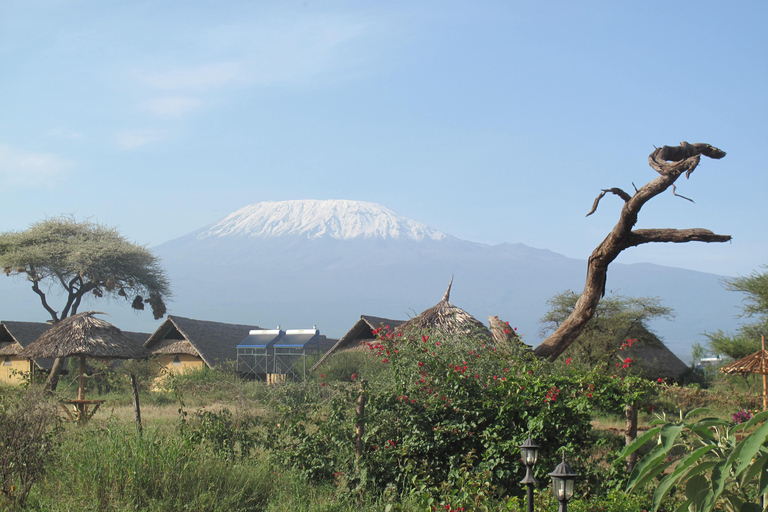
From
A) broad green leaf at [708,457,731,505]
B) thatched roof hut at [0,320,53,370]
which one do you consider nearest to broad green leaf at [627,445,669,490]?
broad green leaf at [708,457,731,505]

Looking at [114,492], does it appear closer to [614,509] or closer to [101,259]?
[614,509]

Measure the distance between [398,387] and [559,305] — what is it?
20104 mm

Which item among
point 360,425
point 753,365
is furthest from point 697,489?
point 753,365

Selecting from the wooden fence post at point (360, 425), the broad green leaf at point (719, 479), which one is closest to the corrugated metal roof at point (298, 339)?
the wooden fence post at point (360, 425)

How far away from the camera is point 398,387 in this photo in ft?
23.6

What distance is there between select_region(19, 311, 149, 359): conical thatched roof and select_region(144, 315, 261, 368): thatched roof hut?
9805mm

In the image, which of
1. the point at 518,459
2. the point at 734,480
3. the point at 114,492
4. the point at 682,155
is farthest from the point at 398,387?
the point at 734,480

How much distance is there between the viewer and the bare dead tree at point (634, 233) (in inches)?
287

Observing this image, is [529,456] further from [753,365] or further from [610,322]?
[610,322]

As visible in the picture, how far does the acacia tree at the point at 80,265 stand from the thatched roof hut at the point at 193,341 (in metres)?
7.25

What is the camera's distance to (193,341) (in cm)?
2652

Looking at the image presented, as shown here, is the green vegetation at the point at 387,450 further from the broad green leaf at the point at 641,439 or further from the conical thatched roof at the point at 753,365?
the conical thatched roof at the point at 753,365

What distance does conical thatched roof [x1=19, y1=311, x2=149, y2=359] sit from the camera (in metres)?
14.9

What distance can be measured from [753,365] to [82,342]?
16.5 meters
